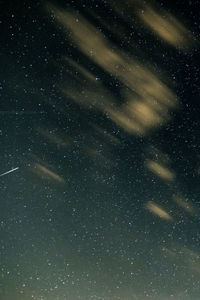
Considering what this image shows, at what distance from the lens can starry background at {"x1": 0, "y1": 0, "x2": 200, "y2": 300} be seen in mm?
689

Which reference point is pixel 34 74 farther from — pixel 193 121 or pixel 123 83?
pixel 193 121

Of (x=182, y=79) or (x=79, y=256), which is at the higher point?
(x=182, y=79)

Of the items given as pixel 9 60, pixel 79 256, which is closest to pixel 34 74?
pixel 9 60

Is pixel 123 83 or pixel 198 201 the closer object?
pixel 123 83

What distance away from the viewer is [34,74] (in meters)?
0.72

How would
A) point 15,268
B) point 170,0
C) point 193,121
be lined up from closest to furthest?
1. point 170,0
2. point 193,121
3. point 15,268

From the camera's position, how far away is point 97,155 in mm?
812

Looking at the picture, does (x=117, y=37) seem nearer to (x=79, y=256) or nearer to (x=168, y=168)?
(x=168, y=168)

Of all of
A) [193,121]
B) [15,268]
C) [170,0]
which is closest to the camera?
[170,0]

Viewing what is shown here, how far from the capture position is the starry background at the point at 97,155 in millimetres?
689

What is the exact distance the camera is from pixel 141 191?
85 centimetres

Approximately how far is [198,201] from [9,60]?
0.55m

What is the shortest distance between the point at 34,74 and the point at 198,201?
0.49 m

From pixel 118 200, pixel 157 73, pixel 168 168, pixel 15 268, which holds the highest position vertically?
pixel 157 73
